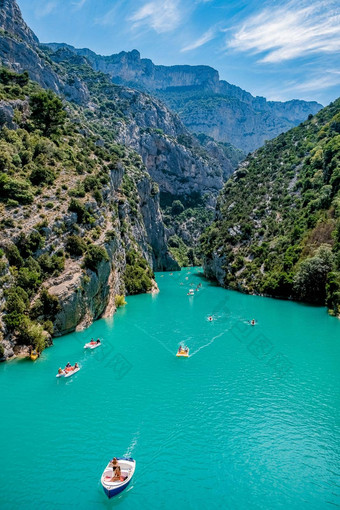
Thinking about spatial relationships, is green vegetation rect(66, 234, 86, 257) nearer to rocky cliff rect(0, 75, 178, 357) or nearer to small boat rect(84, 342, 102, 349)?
rocky cliff rect(0, 75, 178, 357)

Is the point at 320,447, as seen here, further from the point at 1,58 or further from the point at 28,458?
the point at 1,58

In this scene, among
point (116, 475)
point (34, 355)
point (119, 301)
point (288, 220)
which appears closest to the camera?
point (116, 475)

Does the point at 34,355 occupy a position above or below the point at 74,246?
below

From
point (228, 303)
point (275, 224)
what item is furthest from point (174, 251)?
point (228, 303)

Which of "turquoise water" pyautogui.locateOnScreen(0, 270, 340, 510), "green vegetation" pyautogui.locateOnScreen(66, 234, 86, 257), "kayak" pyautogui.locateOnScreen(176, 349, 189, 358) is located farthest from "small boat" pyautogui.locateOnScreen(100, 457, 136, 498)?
"green vegetation" pyautogui.locateOnScreen(66, 234, 86, 257)

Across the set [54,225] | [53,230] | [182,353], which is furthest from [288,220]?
[53,230]

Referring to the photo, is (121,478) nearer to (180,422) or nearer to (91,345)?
Result: (180,422)
